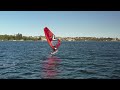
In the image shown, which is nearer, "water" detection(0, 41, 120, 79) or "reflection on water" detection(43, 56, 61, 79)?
"reflection on water" detection(43, 56, 61, 79)

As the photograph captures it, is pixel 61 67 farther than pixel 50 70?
Yes

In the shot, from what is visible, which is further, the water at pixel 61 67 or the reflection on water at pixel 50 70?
the water at pixel 61 67
